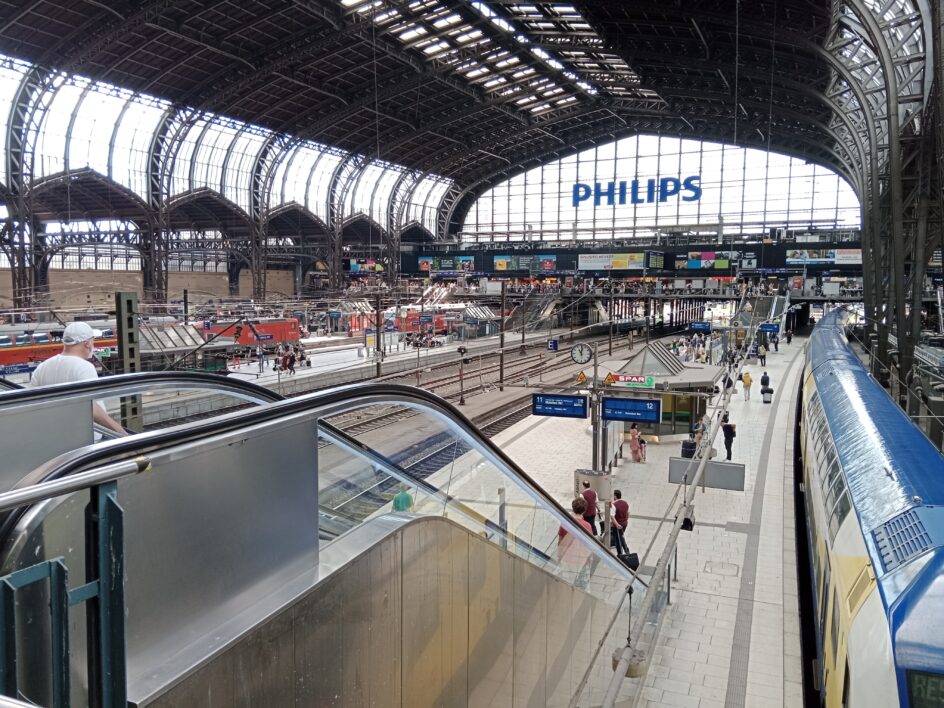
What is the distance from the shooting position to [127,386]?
3010 mm

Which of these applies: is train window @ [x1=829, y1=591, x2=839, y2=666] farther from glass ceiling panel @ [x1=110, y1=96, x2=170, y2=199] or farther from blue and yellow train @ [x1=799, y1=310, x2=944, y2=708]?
glass ceiling panel @ [x1=110, y1=96, x2=170, y2=199]

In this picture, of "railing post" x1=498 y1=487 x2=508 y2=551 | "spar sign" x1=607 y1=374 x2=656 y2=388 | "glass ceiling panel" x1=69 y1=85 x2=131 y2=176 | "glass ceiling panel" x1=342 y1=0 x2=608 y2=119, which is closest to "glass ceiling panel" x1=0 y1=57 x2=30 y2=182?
"glass ceiling panel" x1=69 y1=85 x2=131 y2=176

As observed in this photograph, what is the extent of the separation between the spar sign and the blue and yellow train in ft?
24.0

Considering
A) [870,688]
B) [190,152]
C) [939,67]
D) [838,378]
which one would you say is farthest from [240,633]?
[190,152]

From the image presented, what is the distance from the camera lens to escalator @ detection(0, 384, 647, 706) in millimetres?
1709

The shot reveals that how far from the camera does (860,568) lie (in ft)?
15.6

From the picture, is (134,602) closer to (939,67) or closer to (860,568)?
(860,568)

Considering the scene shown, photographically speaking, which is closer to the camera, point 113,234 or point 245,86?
point 245,86

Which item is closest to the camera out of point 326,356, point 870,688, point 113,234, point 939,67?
point 870,688

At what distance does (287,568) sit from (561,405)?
41.1 feet

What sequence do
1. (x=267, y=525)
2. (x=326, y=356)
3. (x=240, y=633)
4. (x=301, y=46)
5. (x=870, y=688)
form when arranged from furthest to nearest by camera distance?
(x=301, y=46) < (x=326, y=356) < (x=870, y=688) < (x=267, y=525) < (x=240, y=633)

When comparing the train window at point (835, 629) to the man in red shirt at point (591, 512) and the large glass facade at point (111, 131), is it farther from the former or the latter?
the large glass facade at point (111, 131)

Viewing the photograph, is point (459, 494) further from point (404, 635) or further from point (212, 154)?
point (212, 154)

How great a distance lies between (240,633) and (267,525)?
0.37 meters
